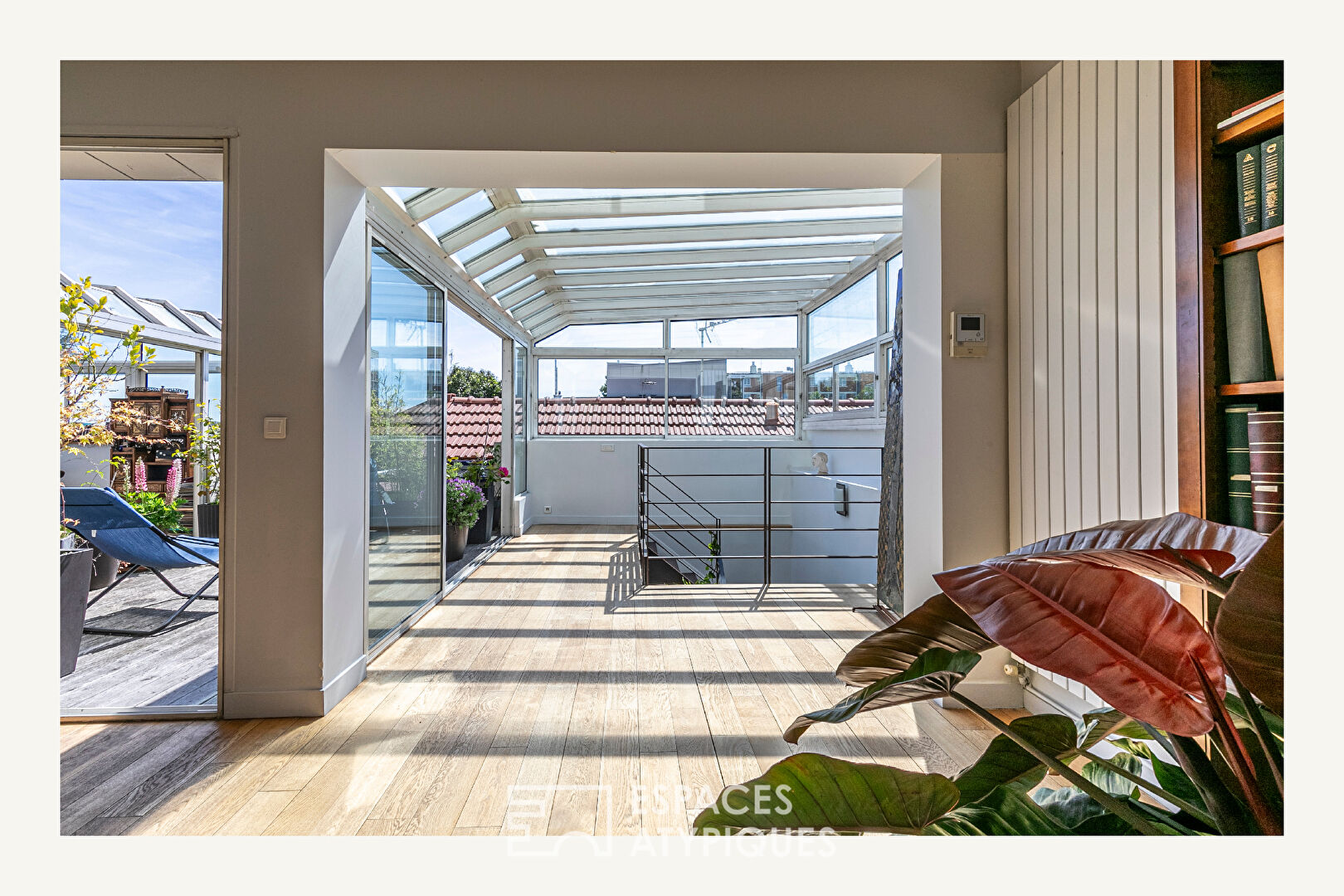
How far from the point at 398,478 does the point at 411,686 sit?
108 centimetres

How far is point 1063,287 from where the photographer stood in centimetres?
239

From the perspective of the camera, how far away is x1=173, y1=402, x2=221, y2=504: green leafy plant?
3749mm

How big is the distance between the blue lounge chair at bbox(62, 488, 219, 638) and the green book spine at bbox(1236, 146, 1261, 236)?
399 centimetres

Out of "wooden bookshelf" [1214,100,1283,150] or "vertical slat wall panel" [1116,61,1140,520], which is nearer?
"wooden bookshelf" [1214,100,1283,150]

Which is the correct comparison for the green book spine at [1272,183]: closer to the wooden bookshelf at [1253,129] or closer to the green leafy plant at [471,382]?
the wooden bookshelf at [1253,129]

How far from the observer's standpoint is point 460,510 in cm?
544

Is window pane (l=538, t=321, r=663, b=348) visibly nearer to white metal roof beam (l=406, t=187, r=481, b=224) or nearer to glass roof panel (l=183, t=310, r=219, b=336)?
white metal roof beam (l=406, t=187, r=481, b=224)

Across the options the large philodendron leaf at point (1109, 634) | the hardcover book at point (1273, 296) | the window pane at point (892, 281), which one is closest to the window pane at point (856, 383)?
the window pane at point (892, 281)

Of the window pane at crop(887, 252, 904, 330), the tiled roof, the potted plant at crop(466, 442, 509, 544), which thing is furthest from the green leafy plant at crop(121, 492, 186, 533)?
the window pane at crop(887, 252, 904, 330)

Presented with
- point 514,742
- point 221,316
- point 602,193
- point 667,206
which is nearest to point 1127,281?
point 514,742

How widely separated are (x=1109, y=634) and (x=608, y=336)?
7.71 metres

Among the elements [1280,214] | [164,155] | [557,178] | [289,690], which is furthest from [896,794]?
[164,155]

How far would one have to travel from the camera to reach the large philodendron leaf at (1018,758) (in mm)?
890

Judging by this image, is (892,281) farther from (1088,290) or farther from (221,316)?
(221,316)
